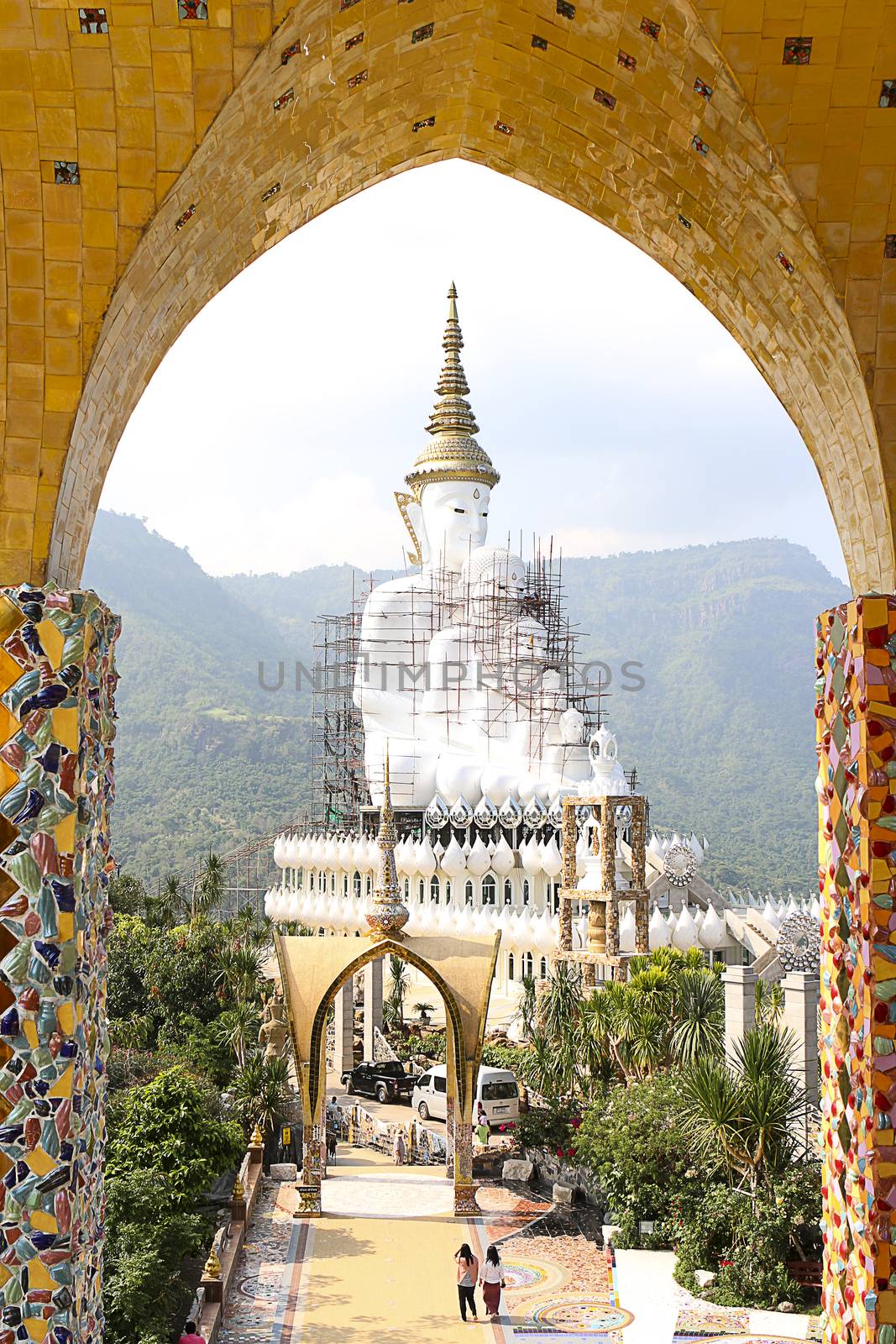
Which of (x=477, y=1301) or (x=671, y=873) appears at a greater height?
(x=671, y=873)

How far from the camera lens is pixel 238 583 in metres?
124

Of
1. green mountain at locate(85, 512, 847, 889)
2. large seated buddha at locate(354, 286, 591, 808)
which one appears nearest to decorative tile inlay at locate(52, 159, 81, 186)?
large seated buddha at locate(354, 286, 591, 808)

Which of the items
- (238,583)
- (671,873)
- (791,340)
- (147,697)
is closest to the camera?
(791,340)

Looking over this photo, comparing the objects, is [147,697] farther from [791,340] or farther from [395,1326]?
[791,340]

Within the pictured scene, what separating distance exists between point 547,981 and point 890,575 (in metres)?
12.4

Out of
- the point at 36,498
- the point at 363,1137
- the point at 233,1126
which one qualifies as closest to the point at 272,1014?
the point at 363,1137

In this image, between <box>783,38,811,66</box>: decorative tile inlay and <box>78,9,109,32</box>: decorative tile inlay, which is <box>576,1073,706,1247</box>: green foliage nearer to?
<box>783,38,811,66</box>: decorative tile inlay

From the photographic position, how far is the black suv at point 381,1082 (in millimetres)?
15828

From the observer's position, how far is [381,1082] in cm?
1591

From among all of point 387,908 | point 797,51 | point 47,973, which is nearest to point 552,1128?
point 387,908

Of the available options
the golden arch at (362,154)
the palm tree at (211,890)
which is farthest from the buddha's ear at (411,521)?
the golden arch at (362,154)

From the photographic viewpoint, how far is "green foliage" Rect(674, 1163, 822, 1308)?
29.3 feet

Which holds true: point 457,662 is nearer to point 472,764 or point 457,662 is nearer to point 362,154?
point 472,764

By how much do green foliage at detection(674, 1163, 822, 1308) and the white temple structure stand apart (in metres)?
7.27
